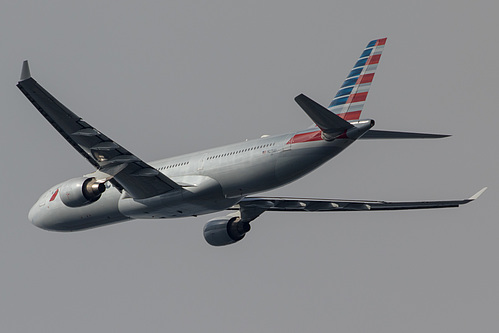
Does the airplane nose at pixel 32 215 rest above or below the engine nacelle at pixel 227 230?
above

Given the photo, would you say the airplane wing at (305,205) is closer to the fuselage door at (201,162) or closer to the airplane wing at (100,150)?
the fuselage door at (201,162)

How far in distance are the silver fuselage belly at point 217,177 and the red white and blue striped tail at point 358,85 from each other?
1.48m

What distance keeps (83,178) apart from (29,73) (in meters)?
7.89

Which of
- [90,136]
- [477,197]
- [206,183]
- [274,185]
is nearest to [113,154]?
[90,136]

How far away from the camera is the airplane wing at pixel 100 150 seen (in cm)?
4009

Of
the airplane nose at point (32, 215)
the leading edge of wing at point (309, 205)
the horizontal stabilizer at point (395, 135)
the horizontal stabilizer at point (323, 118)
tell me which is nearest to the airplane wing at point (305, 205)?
the leading edge of wing at point (309, 205)

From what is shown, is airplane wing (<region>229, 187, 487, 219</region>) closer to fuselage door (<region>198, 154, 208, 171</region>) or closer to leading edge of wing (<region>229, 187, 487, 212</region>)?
leading edge of wing (<region>229, 187, 487, 212</region>)

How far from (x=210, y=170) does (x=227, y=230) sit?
773 cm

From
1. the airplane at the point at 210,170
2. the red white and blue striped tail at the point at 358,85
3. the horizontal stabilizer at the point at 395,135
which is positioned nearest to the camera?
the horizontal stabilizer at the point at 395,135

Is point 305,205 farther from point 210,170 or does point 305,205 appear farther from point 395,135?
point 395,135

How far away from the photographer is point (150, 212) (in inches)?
1794

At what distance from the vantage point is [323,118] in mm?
38875

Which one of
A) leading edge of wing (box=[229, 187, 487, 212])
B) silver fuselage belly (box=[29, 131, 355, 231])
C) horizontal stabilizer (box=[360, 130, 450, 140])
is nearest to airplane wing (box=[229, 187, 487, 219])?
leading edge of wing (box=[229, 187, 487, 212])

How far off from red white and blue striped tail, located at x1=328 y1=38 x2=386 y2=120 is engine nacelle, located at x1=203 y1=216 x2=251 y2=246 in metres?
11.6
